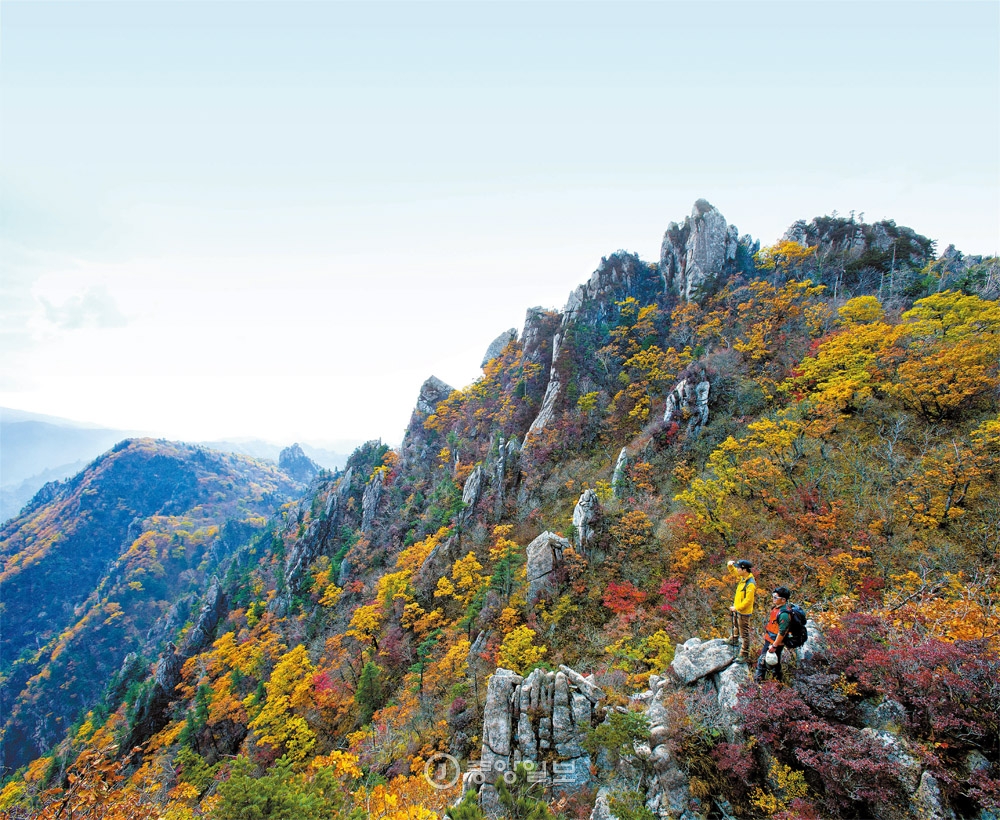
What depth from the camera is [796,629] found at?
24.5 ft

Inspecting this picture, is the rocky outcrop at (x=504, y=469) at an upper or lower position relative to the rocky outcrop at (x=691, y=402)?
lower

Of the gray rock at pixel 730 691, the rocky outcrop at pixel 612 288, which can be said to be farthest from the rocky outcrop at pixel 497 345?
the gray rock at pixel 730 691

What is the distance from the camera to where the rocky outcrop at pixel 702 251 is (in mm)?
43969

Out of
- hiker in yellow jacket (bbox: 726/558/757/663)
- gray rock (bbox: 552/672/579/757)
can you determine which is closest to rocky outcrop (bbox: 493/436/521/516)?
gray rock (bbox: 552/672/579/757)

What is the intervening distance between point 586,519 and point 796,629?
1484 cm

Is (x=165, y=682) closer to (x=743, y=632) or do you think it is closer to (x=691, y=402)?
(x=743, y=632)

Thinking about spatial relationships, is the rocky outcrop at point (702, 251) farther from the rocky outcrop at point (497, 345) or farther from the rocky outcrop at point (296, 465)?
the rocky outcrop at point (296, 465)

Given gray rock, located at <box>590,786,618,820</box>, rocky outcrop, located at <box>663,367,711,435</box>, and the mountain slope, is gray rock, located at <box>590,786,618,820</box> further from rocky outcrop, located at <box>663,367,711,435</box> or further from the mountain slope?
the mountain slope

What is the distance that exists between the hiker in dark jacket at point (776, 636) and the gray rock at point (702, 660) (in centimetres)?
101

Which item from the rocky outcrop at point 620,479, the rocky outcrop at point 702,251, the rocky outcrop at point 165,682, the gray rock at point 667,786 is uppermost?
the rocky outcrop at point 702,251

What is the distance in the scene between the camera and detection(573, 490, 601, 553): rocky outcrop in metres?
22.1

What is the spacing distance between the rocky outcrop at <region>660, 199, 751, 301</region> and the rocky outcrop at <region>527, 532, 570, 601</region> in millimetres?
34609

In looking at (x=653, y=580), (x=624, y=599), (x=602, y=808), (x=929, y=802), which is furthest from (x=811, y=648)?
(x=653, y=580)

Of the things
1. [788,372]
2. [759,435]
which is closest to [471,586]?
[759,435]
